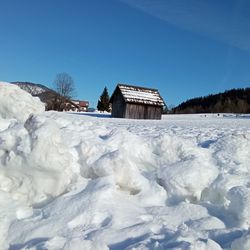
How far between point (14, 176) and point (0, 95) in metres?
2.90

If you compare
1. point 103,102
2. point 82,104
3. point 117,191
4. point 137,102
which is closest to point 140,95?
point 137,102

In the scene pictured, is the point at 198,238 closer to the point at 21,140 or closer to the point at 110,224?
the point at 110,224

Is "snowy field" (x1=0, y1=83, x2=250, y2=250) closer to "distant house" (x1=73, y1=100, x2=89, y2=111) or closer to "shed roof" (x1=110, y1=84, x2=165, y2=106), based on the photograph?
"shed roof" (x1=110, y1=84, x2=165, y2=106)

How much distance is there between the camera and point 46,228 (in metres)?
4.27

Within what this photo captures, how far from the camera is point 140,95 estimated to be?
34156 mm

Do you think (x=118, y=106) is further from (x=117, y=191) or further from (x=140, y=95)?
(x=117, y=191)

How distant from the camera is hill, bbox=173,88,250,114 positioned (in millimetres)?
105269

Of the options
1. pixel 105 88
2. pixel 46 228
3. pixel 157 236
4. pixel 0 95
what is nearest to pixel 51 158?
pixel 46 228

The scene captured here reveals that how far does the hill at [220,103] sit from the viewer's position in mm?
105269

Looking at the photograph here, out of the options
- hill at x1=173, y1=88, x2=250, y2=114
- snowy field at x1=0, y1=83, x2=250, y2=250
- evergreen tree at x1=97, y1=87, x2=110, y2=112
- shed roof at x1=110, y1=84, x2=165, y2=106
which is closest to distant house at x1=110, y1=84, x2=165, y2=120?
shed roof at x1=110, y1=84, x2=165, y2=106

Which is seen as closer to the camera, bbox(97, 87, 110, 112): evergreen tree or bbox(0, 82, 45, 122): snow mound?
bbox(0, 82, 45, 122): snow mound

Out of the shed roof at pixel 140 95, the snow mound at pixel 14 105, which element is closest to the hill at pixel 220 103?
the shed roof at pixel 140 95

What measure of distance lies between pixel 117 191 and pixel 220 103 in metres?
116

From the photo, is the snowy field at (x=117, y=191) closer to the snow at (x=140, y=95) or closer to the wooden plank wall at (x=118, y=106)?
the snow at (x=140, y=95)
